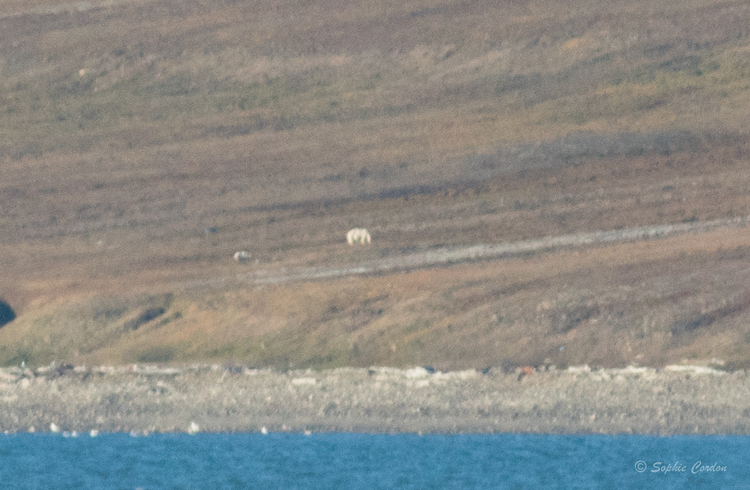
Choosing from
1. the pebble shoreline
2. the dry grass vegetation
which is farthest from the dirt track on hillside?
the pebble shoreline

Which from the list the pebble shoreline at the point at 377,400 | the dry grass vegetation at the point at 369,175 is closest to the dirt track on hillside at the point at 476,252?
the dry grass vegetation at the point at 369,175

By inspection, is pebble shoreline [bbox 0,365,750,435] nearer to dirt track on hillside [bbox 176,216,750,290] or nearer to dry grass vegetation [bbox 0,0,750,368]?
dry grass vegetation [bbox 0,0,750,368]

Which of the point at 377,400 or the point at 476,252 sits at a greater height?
the point at 476,252

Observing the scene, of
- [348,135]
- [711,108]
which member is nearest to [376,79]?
[348,135]

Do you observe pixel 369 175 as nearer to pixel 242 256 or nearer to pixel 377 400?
pixel 242 256

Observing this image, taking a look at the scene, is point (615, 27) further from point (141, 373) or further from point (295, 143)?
point (141, 373)

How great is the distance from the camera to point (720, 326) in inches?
98.0

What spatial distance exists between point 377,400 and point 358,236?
519 mm

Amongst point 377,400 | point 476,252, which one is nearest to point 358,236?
point 476,252

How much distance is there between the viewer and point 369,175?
267 centimetres

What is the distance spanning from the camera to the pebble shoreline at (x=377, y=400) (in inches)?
91.8

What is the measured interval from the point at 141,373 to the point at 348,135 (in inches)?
37.3

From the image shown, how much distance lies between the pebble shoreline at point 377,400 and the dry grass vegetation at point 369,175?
0.07 meters

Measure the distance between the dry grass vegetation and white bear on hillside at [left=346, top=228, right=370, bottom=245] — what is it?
29 millimetres
